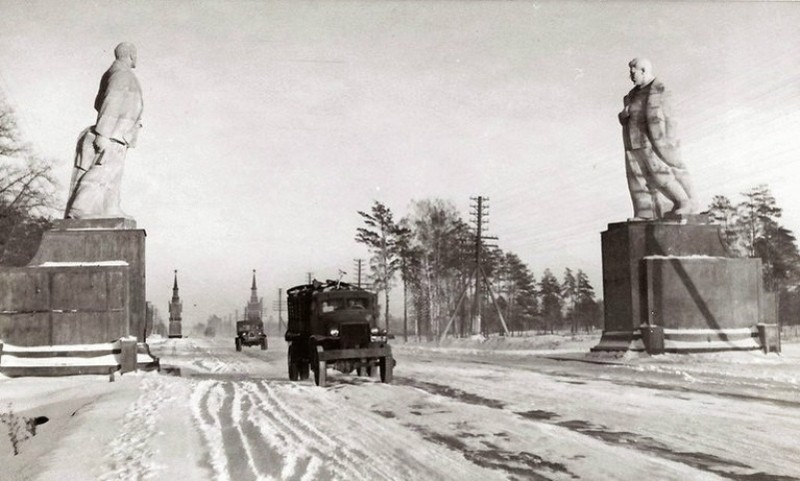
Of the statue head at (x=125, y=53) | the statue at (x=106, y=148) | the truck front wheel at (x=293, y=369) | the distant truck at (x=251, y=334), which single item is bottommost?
the distant truck at (x=251, y=334)

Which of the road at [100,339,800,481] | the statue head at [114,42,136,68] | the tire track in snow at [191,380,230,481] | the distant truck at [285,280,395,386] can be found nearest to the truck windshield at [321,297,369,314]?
the distant truck at [285,280,395,386]

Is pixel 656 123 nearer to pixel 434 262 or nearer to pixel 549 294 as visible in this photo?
pixel 434 262

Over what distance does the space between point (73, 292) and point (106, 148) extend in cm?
455

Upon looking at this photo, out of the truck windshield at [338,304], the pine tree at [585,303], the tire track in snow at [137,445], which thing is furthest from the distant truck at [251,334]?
the pine tree at [585,303]

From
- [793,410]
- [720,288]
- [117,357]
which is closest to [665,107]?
[720,288]

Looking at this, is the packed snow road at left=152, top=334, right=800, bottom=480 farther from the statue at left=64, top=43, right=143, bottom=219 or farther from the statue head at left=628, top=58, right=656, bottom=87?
the statue head at left=628, top=58, right=656, bottom=87

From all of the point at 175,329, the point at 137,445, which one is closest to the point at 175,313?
the point at 175,329

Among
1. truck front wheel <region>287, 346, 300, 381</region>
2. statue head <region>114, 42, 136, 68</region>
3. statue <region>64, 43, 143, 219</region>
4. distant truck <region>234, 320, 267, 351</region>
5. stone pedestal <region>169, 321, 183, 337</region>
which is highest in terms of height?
statue head <region>114, 42, 136, 68</region>

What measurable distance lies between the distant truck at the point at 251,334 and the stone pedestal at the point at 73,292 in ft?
81.3

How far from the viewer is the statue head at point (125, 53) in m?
21.6

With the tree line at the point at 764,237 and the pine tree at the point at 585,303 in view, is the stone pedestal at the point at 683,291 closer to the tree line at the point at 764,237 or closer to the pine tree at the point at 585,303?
the tree line at the point at 764,237

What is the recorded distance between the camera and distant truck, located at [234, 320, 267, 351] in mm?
44625

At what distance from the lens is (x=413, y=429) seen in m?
9.41

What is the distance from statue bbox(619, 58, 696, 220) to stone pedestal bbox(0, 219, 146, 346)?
58.8 feet
